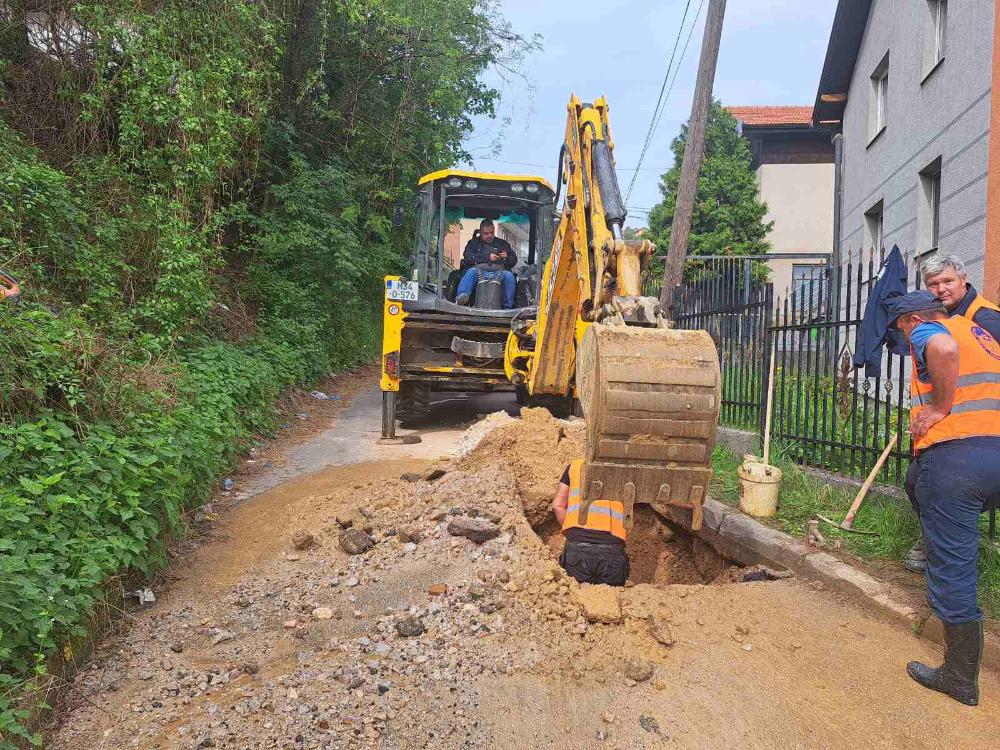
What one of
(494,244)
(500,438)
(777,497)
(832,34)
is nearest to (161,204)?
(494,244)

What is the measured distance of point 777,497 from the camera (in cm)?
496

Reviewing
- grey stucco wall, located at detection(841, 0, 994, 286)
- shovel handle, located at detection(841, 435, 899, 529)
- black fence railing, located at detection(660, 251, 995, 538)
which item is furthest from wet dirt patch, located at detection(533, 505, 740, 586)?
grey stucco wall, located at detection(841, 0, 994, 286)

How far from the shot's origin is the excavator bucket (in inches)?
114

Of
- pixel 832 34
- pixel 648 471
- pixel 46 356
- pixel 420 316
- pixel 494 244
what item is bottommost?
pixel 648 471

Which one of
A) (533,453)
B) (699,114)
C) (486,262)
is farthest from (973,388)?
(486,262)

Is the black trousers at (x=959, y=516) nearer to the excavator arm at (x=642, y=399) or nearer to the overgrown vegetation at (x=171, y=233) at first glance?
the excavator arm at (x=642, y=399)

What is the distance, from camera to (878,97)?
38.1 feet

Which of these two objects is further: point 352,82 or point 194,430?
point 352,82

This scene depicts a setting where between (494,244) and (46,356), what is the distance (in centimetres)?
571

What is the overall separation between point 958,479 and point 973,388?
1.25ft

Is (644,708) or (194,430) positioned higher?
(194,430)

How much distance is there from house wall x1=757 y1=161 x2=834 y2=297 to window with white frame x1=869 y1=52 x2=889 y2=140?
32.3 feet

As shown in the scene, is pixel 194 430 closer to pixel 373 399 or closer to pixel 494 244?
pixel 494 244

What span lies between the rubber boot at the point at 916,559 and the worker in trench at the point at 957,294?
1.34 m
